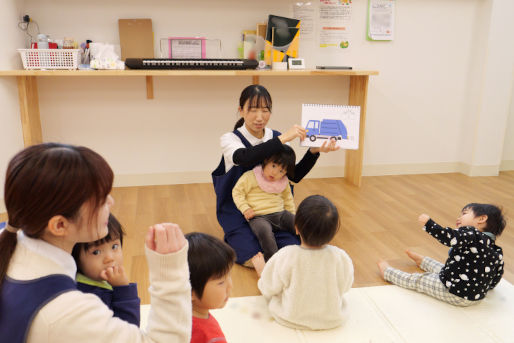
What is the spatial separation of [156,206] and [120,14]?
1.40m

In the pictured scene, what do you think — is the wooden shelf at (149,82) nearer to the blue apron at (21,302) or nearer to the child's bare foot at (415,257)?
the child's bare foot at (415,257)

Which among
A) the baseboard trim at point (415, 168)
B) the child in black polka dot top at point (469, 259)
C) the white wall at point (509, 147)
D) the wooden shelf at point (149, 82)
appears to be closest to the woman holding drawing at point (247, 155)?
the child in black polka dot top at point (469, 259)

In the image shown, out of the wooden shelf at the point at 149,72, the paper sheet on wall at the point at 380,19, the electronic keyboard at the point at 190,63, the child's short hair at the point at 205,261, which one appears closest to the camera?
the child's short hair at the point at 205,261

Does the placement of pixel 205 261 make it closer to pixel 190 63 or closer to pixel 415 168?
pixel 190 63

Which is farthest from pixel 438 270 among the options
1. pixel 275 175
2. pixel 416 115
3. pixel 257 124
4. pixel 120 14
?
pixel 120 14

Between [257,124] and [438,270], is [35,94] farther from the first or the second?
[438,270]

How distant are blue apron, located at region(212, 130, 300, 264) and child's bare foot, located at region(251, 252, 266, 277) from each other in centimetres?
3

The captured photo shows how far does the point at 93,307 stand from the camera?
2.26ft

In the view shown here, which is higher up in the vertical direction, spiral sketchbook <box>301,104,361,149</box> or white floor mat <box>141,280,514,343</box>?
spiral sketchbook <box>301,104,361,149</box>

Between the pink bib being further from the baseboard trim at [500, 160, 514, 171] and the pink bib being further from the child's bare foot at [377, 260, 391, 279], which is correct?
the baseboard trim at [500, 160, 514, 171]

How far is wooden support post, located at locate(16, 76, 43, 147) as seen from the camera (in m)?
2.71

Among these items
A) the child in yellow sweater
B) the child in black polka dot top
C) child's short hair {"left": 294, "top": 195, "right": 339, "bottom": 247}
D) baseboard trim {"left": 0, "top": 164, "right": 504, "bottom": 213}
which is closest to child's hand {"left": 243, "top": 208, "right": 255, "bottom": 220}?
the child in yellow sweater

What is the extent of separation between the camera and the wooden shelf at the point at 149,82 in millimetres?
2672

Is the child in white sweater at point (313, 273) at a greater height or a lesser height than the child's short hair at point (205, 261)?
lesser
